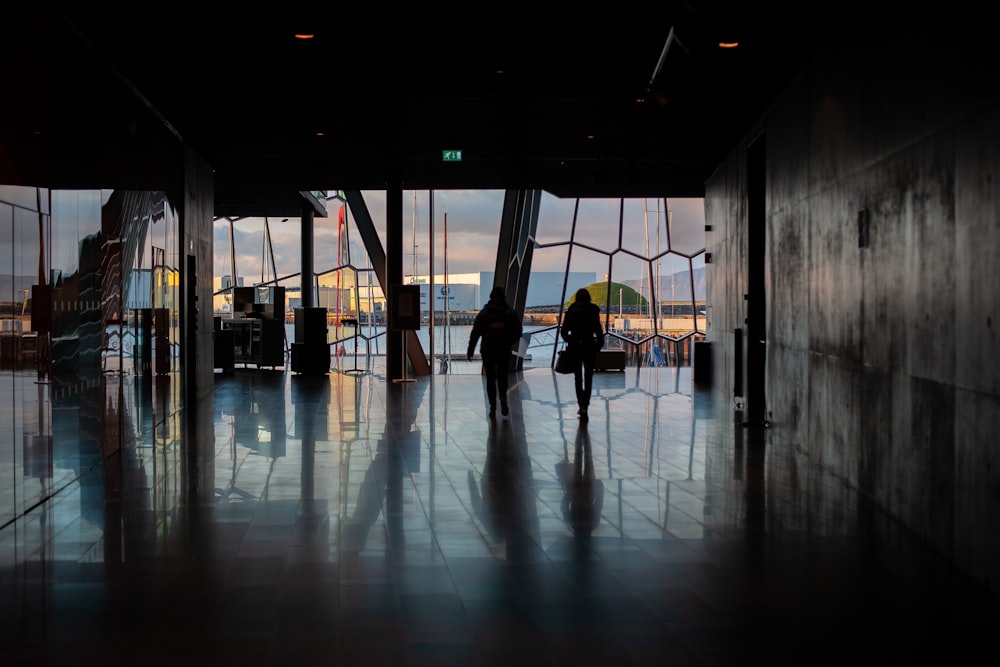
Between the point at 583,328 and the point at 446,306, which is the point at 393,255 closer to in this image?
the point at 446,306

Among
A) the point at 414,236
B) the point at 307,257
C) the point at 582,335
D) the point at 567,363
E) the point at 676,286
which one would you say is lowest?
the point at 567,363

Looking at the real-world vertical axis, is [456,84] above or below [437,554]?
above

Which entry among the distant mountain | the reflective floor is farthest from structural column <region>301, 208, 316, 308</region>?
the reflective floor

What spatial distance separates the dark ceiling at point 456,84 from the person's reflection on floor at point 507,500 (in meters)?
3.48

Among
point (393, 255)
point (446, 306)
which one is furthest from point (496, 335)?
point (446, 306)

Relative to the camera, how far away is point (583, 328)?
404 inches

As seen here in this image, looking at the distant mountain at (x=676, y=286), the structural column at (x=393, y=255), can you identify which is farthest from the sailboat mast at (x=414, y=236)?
the structural column at (x=393, y=255)

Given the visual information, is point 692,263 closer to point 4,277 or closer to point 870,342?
point 870,342

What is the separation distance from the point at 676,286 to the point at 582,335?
39.1 ft

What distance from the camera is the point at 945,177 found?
4.70m

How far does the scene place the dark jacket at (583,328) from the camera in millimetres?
10250

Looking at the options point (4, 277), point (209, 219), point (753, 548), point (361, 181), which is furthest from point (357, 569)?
point (361, 181)

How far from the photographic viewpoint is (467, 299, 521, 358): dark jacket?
1026 centimetres

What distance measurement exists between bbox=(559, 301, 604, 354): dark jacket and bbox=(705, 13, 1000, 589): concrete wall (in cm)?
211
